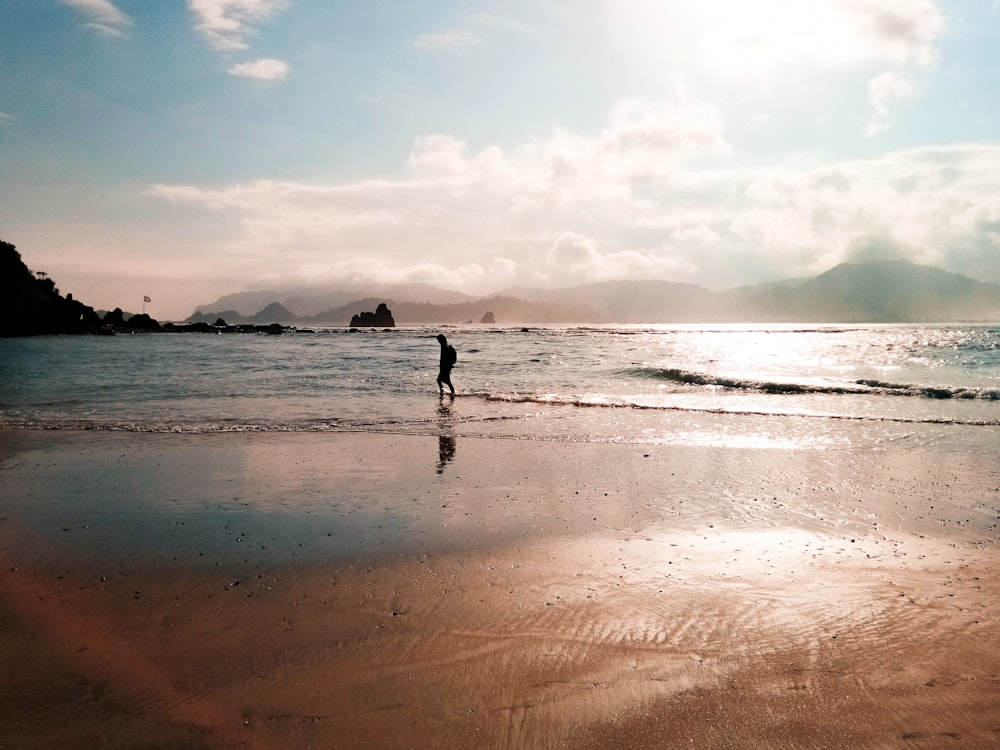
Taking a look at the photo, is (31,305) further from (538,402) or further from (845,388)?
(845,388)

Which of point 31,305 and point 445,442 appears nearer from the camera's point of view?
point 445,442

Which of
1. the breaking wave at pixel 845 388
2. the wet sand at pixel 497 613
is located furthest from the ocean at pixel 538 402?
the wet sand at pixel 497 613

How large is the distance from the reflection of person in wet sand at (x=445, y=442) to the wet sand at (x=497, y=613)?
1.85 metres

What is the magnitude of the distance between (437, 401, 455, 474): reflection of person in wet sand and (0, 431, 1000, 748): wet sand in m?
1.85

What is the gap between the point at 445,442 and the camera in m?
15.7

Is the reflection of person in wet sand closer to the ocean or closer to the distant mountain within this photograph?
the ocean

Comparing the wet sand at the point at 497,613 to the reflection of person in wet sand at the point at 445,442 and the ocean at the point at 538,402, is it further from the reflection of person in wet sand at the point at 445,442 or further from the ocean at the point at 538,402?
the ocean at the point at 538,402

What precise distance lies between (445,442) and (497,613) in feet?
32.7

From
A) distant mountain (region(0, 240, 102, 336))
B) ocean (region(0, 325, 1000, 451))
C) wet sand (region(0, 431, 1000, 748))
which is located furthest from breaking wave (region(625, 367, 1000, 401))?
distant mountain (region(0, 240, 102, 336))

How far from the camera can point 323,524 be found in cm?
861

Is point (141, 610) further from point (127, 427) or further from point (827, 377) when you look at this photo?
point (827, 377)

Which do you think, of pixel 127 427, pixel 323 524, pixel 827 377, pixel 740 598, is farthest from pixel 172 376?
pixel 827 377

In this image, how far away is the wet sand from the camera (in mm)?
4266

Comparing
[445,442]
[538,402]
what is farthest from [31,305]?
[445,442]
